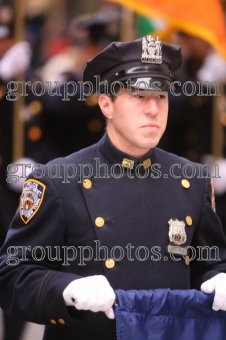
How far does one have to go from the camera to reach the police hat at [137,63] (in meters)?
4.82

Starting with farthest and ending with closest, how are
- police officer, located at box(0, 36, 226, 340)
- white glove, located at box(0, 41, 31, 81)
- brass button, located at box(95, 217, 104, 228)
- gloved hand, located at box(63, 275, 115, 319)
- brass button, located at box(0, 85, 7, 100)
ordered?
white glove, located at box(0, 41, 31, 81) < brass button, located at box(0, 85, 7, 100) < brass button, located at box(95, 217, 104, 228) < police officer, located at box(0, 36, 226, 340) < gloved hand, located at box(63, 275, 115, 319)

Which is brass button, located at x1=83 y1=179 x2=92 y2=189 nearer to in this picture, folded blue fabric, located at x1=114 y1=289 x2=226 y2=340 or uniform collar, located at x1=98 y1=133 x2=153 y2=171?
uniform collar, located at x1=98 y1=133 x2=153 y2=171

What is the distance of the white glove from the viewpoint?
345 inches

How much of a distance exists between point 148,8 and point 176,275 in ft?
11.8

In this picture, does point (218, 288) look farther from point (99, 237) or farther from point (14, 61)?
point (14, 61)

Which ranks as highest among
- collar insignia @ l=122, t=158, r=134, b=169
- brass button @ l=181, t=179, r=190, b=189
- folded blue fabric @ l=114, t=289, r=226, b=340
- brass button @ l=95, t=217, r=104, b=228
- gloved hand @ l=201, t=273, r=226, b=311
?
collar insignia @ l=122, t=158, r=134, b=169

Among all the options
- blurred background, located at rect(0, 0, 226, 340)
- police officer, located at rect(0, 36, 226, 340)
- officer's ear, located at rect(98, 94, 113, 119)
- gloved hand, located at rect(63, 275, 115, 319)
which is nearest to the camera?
gloved hand, located at rect(63, 275, 115, 319)

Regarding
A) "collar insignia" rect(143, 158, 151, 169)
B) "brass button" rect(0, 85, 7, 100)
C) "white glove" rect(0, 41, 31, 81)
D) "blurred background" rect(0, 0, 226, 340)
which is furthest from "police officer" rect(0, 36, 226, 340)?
"white glove" rect(0, 41, 31, 81)

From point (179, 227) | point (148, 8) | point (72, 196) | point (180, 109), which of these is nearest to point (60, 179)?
point (72, 196)

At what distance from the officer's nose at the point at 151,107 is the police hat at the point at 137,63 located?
5 centimetres

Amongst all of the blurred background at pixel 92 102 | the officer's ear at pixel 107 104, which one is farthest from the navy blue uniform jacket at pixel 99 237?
the blurred background at pixel 92 102

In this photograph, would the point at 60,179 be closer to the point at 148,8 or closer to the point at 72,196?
the point at 72,196

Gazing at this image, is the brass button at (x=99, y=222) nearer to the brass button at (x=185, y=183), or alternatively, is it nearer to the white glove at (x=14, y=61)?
the brass button at (x=185, y=183)

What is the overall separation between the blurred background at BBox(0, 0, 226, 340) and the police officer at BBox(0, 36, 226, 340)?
9.59ft
